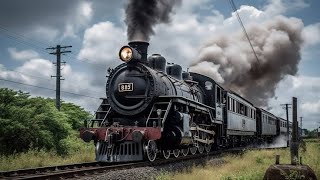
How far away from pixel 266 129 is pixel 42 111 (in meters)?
19.6

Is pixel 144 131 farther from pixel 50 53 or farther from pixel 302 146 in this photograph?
pixel 50 53

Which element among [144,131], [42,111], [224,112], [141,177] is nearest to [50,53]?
[42,111]

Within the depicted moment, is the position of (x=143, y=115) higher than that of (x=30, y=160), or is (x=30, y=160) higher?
(x=143, y=115)

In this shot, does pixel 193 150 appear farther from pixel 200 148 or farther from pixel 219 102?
pixel 219 102

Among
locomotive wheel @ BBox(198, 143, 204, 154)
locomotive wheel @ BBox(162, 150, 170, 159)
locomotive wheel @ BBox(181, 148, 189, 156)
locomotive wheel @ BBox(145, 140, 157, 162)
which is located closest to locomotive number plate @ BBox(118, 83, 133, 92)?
locomotive wheel @ BBox(145, 140, 157, 162)

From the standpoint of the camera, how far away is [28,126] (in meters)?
14.8

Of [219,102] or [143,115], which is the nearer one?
[143,115]

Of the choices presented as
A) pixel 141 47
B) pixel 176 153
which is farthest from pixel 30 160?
pixel 141 47

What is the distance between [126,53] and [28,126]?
5.27m

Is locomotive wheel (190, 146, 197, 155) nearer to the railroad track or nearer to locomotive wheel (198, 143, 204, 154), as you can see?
locomotive wheel (198, 143, 204, 154)

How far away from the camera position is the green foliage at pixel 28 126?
14.4m

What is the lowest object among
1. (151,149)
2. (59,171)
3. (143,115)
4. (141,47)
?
(59,171)

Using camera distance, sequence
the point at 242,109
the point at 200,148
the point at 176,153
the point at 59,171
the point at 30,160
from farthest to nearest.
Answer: the point at 242,109
the point at 200,148
the point at 176,153
the point at 30,160
the point at 59,171

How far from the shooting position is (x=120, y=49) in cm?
1248
